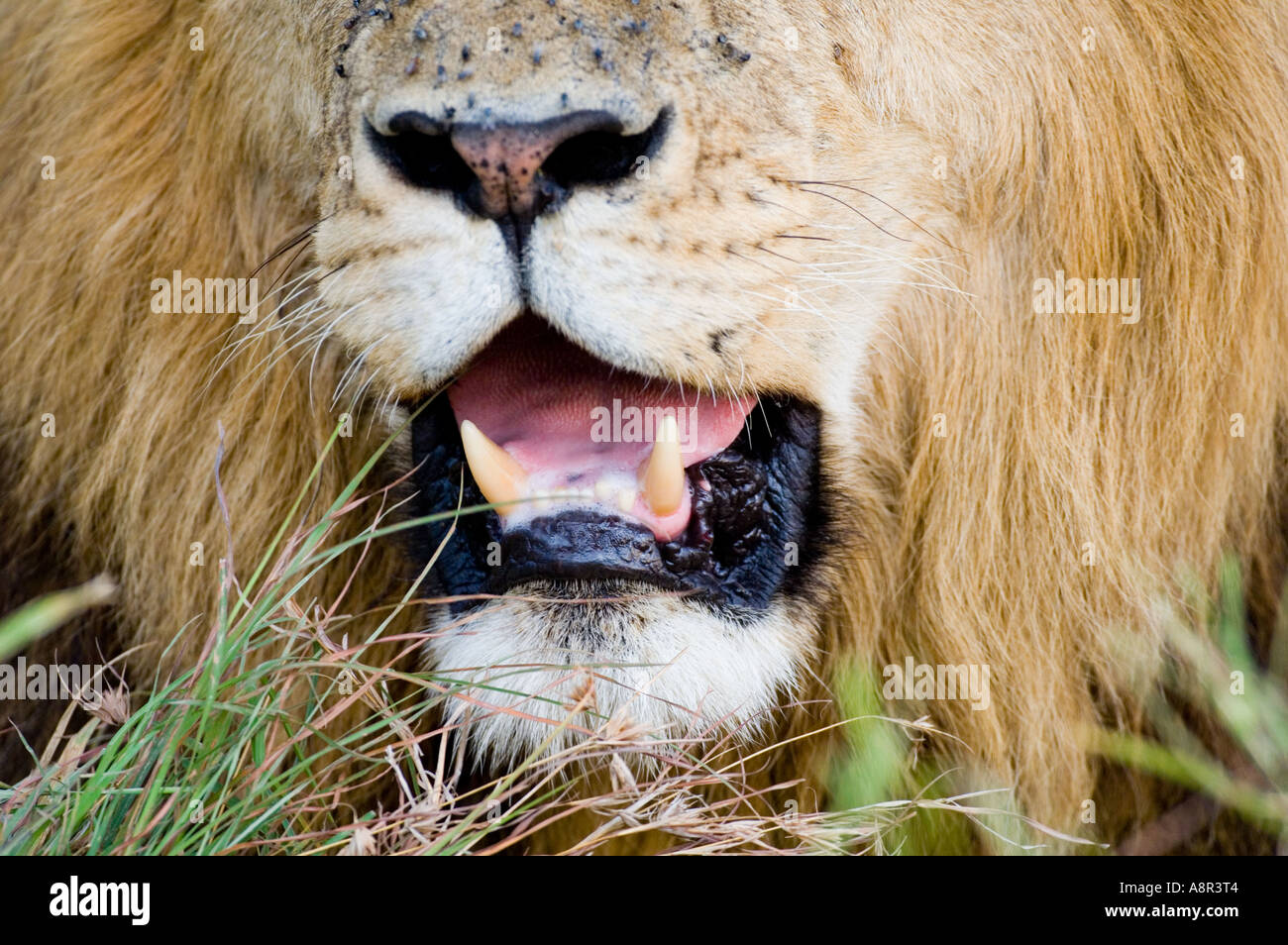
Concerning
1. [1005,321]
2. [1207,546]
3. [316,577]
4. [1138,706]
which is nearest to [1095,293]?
[1005,321]

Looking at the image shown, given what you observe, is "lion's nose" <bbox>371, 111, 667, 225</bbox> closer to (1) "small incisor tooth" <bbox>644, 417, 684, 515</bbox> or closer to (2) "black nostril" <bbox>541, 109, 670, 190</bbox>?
(2) "black nostril" <bbox>541, 109, 670, 190</bbox>

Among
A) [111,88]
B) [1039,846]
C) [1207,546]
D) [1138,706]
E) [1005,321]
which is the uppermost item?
[111,88]

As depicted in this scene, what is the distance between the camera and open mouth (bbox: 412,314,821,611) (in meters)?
1.92

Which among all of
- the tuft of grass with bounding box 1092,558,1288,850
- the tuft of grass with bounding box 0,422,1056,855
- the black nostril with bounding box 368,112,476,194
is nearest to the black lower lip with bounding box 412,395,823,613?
the tuft of grass with bounding box 0,422,1056,855

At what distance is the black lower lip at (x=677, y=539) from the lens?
1921mm

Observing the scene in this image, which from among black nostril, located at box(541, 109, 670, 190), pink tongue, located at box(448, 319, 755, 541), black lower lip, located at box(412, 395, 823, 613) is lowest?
black lower lip, located at box(412, 395, 823, 613)

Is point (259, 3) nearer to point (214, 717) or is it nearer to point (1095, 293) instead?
point (214, 717)

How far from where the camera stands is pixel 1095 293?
2176 mm

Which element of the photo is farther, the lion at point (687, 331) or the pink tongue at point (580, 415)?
the pink tongue at point (580, 415)

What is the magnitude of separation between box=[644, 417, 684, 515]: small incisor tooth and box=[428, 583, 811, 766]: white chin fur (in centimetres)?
12

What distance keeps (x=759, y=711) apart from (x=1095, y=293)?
804mm

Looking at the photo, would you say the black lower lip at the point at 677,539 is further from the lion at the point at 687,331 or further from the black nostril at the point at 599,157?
the black nostril at the point at 599,157

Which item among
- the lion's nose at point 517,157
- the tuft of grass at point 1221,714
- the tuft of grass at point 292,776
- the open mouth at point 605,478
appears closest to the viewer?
the lion's nose at point 517,157

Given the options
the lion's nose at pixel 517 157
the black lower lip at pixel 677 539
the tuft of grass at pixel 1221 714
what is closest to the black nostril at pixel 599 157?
the lion's nose at pixel 517 157
